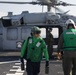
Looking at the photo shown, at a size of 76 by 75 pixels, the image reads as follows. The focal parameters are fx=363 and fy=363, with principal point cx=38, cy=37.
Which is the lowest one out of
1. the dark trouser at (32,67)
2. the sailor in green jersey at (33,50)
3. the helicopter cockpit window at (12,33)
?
the helicopter cockpit window at (12,33)

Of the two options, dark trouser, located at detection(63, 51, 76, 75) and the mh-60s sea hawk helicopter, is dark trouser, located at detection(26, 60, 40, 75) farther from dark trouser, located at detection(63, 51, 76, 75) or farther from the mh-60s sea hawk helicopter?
the mh-60s sea hawk helicopter

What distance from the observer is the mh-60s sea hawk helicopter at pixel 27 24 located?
2314 cm

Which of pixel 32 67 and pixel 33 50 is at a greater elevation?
pixel 33 50

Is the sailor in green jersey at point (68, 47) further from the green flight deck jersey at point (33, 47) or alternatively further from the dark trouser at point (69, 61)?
the green flight deck jersey at point (33, 47)

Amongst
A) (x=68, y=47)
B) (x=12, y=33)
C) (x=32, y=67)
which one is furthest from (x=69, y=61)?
(x=12, y=33)

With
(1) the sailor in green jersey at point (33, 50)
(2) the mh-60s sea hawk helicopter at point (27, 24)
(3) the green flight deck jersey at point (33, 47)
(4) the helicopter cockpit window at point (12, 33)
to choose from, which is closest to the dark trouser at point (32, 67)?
(1) the sailor in green jersey at point (33, 50)

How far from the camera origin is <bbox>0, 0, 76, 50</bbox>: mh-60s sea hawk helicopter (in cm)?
2314

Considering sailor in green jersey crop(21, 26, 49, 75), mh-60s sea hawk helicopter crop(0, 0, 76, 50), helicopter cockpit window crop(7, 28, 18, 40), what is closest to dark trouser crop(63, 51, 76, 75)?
sailor in green jersey crop(21, 26, 49, 75)

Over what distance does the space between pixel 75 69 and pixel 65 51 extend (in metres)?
0.63

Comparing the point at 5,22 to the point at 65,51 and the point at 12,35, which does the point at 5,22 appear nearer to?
the point at 12,35

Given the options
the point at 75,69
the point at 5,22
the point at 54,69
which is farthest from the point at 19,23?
the point at 75,69

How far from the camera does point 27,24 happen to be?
23891 mm

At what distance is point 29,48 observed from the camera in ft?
31.3

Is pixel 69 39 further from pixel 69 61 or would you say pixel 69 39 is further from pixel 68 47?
pixel 69 61
